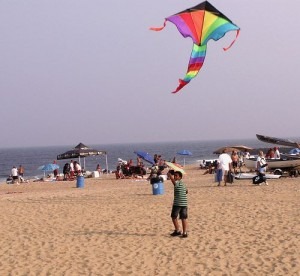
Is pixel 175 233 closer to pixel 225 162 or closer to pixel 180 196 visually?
pixel 180 196

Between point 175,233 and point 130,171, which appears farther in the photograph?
point 130,171

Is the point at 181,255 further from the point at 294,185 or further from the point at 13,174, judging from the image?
the point at 13,174

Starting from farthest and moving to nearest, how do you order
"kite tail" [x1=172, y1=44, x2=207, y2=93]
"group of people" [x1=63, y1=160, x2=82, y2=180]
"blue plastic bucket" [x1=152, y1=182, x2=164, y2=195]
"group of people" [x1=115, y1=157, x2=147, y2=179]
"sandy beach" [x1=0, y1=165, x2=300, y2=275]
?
1. "group of people" [x1=63, y1=160, x2=82, y2=180]
2. "group of people" [x1=115, y1=157, x2=147, y2=179]
3. "blue plastic bucket" [x1=152, y1=182, x2=164, y2=195]
4. "kite tail" [x1=172, y1=44, x2=207, y2=93]
5. "sandy beach" [x1=0, y1=165, x2=300, y2=275]

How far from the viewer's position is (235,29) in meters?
11.7

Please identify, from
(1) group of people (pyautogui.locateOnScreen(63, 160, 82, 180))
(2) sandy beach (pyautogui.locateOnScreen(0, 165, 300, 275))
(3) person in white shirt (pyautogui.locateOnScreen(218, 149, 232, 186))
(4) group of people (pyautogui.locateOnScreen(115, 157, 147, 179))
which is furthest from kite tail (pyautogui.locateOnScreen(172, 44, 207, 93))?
(1) group of people (pyautogui.locateOnScreen(63, 160, 82, 180))

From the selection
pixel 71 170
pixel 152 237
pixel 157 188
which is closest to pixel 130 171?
pixel 71 170

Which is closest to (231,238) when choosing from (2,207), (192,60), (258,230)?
(258,230)

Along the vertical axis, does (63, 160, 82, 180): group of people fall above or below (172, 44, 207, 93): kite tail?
below

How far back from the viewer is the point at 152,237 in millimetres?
9492

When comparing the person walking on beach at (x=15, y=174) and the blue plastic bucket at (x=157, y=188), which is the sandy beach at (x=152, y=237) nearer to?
the blue plastic bucket at (x=157, y=188)

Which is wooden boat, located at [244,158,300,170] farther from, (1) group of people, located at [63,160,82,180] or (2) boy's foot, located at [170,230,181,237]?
(2) boy's foot, located at [170,230,181,237]

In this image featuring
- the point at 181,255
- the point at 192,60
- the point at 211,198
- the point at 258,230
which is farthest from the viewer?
the point at 211,198

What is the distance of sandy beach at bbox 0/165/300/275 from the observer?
24.4 ft

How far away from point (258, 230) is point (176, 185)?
1975mm
